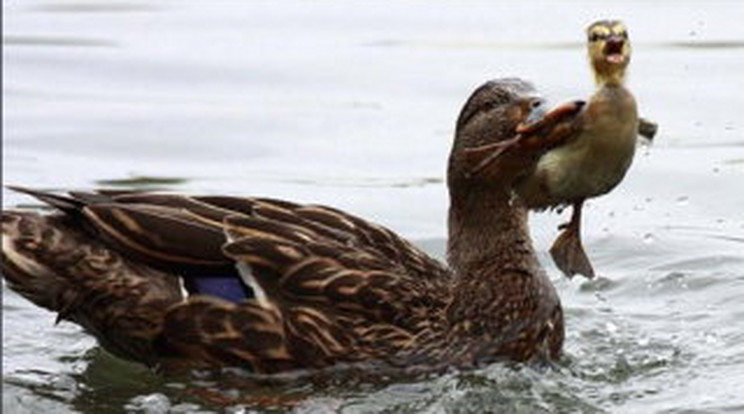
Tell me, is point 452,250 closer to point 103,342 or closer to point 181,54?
point 103,342

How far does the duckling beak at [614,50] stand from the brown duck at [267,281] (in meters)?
0.50

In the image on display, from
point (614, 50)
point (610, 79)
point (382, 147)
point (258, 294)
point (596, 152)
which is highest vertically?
point (614, 50)

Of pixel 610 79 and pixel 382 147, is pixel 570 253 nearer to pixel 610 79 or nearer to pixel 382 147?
pixel 610 79

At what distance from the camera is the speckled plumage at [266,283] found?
9148 millimetres

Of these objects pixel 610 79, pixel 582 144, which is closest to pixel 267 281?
pixel 582 144

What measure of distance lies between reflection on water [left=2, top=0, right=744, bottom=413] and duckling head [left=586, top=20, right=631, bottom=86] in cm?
143

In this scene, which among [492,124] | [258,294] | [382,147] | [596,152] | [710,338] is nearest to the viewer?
[596,152]

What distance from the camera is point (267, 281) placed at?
919cm

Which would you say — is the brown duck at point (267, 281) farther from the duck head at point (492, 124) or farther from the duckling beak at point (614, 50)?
the duckling beak at point (614, 50)

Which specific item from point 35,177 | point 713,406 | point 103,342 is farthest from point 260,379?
point 35,177

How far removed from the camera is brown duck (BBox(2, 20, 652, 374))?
9.15 meters

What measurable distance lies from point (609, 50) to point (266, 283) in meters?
1.78

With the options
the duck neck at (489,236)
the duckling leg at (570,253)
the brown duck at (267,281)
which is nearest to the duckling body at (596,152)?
the brown duck at (267,281)

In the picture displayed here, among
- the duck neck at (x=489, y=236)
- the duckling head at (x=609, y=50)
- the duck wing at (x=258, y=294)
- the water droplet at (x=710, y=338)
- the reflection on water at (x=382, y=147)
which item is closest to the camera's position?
the duckling head at (x=609, y=50)
